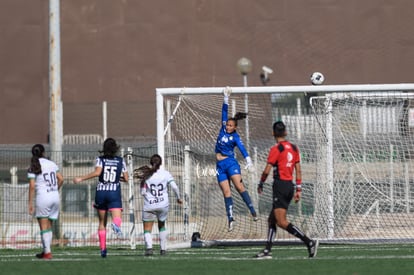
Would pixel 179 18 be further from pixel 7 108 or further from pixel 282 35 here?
pixel 7 108

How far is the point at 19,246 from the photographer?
2245cm

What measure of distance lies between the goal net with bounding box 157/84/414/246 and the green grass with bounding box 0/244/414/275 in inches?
68.0

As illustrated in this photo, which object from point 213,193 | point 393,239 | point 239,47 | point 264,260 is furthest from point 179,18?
point 264,260

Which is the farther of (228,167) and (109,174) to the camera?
(228,167)

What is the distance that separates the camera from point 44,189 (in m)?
16.5

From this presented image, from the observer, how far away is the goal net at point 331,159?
20.4 metres

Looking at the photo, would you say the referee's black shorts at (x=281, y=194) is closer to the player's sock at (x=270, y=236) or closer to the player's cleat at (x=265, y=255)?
the player's sock at (x=270, y=236)

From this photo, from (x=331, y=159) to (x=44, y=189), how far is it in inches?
242

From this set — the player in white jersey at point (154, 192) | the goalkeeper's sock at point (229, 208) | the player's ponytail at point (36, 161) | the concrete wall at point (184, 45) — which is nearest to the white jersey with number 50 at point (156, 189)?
the player in white jersey at point (154, 192)

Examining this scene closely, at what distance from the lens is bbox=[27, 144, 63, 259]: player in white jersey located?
54.0ft

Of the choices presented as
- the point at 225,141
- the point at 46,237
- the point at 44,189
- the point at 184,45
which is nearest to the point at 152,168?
the point at 44,189

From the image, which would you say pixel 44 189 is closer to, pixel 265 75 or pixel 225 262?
pixel 225 262

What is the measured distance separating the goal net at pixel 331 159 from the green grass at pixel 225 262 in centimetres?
173

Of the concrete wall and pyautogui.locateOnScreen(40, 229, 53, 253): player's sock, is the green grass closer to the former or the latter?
pyautogui.locateOnScreen(40, 229, 53, 253): player's sock
